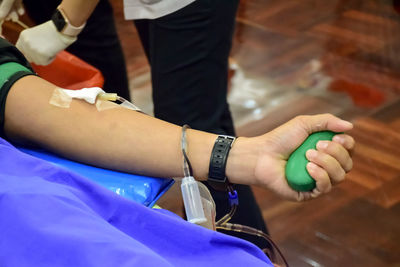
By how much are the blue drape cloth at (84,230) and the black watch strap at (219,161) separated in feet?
0.50

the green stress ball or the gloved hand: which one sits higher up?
the gloved hand

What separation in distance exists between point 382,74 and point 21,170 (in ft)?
6.37

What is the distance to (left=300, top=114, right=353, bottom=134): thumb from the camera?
0.80 m

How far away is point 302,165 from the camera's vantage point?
0.80 meters

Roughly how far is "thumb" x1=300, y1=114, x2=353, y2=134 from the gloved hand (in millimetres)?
838

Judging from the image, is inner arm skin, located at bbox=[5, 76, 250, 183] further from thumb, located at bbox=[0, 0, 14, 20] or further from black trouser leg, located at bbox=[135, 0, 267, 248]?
thumb, located at bbox=[0, 0, 14, 20]

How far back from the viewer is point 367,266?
1529 mm

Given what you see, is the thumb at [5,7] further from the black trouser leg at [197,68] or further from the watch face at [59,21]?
the black trouser leg at [197,68]

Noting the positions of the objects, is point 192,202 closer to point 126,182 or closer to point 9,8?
point 126,182

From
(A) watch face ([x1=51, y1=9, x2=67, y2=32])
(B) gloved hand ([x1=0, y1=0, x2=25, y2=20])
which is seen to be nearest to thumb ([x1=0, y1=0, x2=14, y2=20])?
(B) gloved hand ([x1=0, y1=0, x2=25, y2=20])

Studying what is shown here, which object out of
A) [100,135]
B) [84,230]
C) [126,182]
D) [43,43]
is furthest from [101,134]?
[43,43]

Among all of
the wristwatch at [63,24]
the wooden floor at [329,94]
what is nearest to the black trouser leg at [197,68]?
the wristwatch at [63,24]

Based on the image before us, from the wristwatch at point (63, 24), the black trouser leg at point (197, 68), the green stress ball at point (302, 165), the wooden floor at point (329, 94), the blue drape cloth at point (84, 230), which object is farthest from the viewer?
the wooden floor at point (329, 94)

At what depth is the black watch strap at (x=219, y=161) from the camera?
880 millimetres
